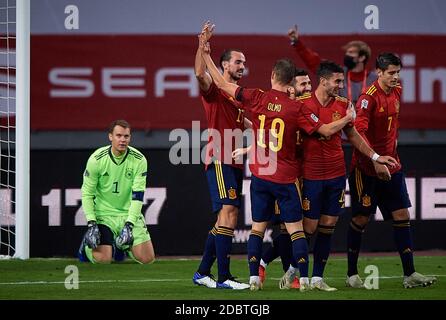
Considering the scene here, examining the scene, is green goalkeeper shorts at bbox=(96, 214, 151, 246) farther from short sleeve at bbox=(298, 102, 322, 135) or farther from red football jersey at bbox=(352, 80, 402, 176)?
short sleeve at bbox=(298, 102, 322, 135)

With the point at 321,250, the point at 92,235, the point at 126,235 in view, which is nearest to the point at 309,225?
the point at 321,250

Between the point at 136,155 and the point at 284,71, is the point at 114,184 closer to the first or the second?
the point at 136,155

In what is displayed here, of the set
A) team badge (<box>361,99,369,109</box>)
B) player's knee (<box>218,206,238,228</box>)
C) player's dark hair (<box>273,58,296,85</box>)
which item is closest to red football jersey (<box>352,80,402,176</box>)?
team badge (<box>361,99,369,109</box>)

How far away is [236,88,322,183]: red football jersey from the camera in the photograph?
996 centimetres

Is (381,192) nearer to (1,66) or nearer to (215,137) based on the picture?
(215,137)

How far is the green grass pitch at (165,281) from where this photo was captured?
9.79m

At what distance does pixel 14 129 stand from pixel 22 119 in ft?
1.19

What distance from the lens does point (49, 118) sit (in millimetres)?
14055

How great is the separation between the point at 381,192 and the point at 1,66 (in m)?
5.18

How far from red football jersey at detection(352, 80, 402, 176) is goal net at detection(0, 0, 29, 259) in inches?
168

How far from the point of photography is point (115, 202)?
43.3 feet

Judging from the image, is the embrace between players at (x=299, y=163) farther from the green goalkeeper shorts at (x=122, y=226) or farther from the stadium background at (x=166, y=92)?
the stadium background at (x=166, y=92)
